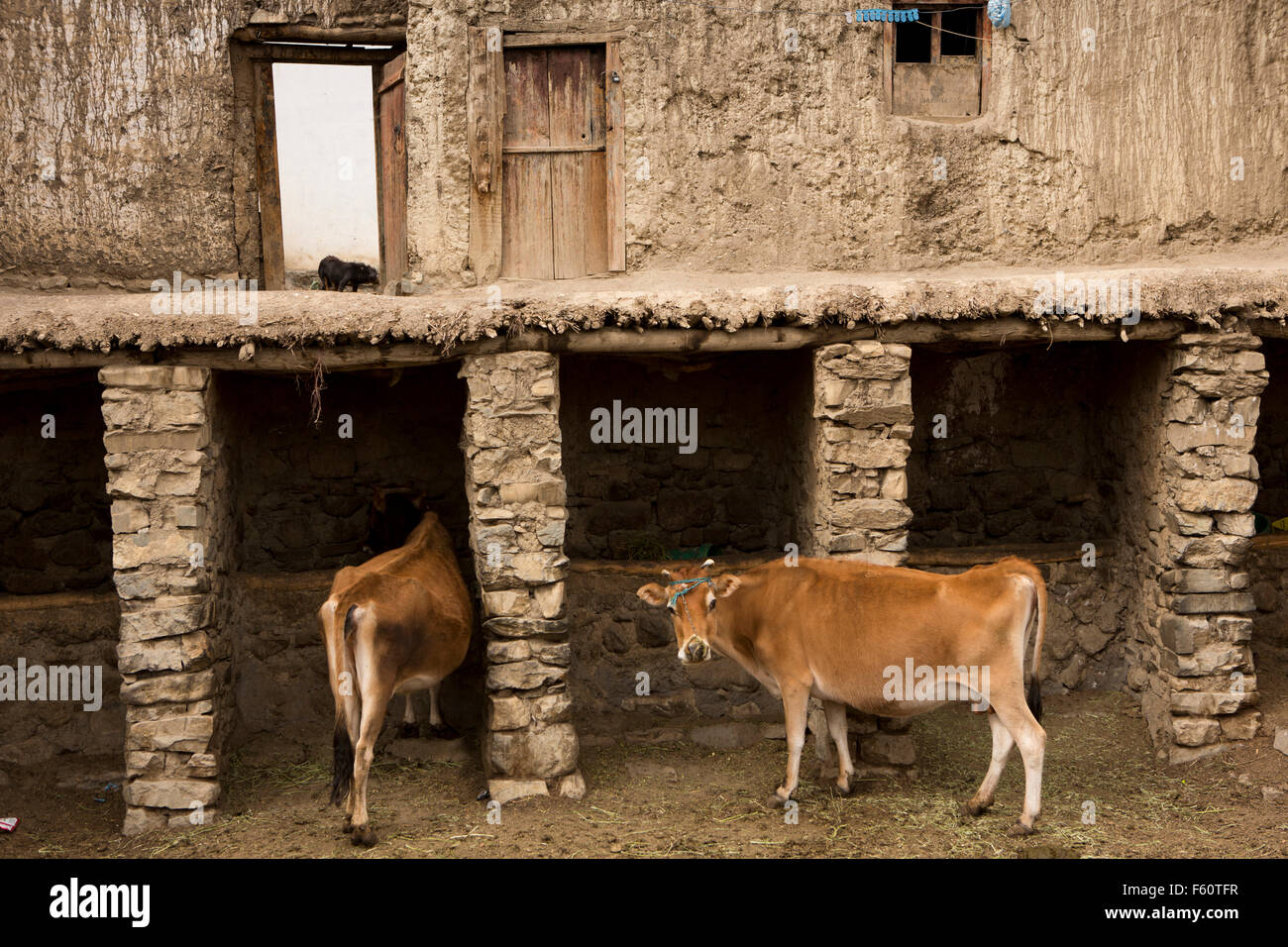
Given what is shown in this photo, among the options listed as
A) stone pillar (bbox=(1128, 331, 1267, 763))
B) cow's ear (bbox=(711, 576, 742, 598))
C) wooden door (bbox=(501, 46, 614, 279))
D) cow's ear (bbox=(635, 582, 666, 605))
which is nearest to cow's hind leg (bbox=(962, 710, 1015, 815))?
cow's ear (bbox=(711, 576, 742, 598))

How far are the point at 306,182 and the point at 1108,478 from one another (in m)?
11.3

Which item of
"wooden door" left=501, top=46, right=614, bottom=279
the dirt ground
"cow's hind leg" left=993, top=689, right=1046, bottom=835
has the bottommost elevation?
the dirt ground

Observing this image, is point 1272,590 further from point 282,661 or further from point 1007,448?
point 282,661

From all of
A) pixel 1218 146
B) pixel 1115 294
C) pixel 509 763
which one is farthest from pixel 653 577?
pixel 1218 146

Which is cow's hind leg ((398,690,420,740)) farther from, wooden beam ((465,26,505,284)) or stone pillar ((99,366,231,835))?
wooden beam ((465,26,505,284))

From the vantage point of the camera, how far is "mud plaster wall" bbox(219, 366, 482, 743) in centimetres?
918

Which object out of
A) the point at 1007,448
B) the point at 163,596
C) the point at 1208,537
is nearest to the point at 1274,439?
the point at 1007,448

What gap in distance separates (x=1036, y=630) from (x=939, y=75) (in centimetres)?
421

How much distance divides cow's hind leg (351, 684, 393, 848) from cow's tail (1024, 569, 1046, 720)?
3.83 m

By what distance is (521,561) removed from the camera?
7.80 meters

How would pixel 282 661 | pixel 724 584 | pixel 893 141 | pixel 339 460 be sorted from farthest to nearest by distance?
pixel 339 460
pixel 282 661
pixel 893 141
pixel 724 584

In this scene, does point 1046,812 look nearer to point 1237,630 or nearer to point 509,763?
point 1237,630

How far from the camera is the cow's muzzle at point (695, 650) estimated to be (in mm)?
7352

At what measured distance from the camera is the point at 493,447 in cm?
774
